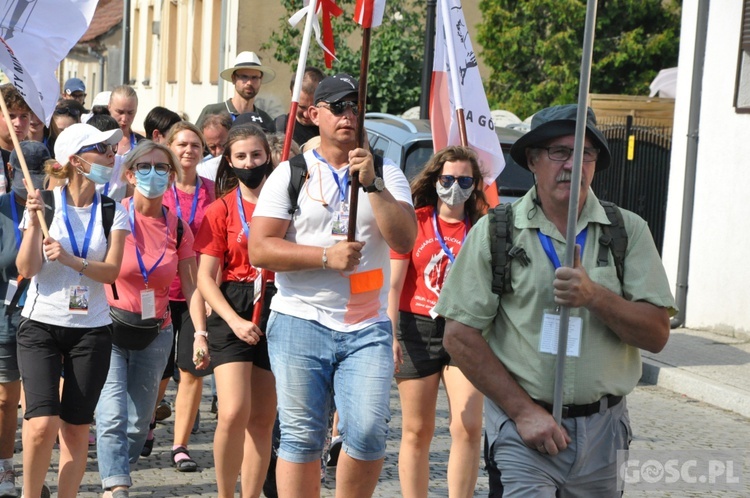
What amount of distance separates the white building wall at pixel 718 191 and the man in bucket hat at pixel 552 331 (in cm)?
900

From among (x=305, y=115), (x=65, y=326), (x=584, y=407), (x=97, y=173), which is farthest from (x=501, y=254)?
(x=305, y=115)

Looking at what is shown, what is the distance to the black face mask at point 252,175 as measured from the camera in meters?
6.38

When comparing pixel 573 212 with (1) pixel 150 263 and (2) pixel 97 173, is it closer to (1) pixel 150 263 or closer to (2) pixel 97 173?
(2) pixel 97 173

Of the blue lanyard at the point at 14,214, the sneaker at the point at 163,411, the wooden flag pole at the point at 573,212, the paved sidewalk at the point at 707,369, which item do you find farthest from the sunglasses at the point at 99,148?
the paved sidewalk at the point at 707,369

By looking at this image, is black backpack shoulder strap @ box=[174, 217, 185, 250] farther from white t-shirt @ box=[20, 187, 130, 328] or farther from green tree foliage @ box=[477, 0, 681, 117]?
green tree foliage @ box=[477, 0, 681, 117]

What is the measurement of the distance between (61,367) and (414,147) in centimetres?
579

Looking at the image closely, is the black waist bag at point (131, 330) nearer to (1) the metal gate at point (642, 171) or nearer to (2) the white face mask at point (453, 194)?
(2) the white face mask at point (453, 194)

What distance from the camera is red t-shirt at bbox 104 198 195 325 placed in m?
6.54

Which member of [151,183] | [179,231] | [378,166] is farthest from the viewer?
[179,231]

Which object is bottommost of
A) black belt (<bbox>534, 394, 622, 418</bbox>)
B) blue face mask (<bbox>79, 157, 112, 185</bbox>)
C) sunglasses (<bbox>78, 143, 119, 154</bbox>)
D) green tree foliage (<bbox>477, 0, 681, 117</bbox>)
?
black belt (<bbox>534, 394, 622, 418</bbox>)

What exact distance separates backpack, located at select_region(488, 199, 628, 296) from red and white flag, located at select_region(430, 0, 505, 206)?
3.55 meters

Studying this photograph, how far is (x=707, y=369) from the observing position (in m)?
10.8

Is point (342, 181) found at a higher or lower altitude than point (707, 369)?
higher

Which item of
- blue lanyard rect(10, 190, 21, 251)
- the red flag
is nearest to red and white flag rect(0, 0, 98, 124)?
blue lanyard rect(10, 190, 21, 251)
